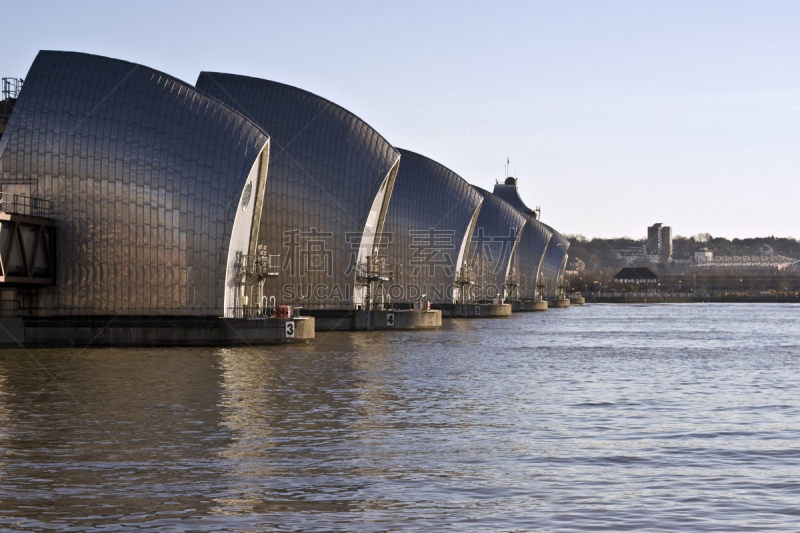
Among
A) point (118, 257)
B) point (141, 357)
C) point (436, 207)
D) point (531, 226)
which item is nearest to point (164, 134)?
point (118, 257)

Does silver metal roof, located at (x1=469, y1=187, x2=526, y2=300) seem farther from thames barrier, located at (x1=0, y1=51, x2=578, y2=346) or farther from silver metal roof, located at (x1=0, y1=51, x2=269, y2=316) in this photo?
silver metal roof, located at (x1=0, y1=51, x2=269, y2=316)

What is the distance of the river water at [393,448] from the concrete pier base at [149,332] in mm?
10637

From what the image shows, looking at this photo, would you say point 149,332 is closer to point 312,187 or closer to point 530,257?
point 312,187

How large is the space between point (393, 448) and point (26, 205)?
40.1 meters

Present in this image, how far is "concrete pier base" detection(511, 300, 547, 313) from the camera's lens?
14362 centimetres

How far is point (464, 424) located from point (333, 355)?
23.9 m

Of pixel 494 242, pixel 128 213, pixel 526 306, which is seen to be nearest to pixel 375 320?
pixel 128 213

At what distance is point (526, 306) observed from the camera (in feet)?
481

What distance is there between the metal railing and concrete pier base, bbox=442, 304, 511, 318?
5724 cm

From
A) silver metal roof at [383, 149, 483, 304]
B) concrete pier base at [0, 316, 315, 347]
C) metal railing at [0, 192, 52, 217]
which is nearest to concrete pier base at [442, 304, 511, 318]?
silver metal roof at [383, 149, 483, 304]

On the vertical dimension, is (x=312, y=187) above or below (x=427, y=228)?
above

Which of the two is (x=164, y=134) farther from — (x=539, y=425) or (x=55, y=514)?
(x=55, y=514)

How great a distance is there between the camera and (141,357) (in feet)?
144

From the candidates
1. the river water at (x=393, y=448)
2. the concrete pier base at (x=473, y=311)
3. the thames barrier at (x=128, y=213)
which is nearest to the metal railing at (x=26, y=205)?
the thames barrier at (x=128, y=213)
